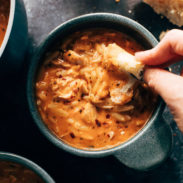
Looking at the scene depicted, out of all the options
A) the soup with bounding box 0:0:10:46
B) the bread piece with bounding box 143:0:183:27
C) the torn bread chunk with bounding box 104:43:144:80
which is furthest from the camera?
the bread piece with bounding box 143:0:183:27

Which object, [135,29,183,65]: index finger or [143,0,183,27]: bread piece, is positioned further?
[143,0,183,27]: bread piece

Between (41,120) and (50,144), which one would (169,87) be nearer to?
(41,120)

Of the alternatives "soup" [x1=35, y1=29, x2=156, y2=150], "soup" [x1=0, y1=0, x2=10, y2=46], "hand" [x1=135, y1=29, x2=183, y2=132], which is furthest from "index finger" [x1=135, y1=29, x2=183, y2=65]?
"soup" [x1=0, y1=0, x2=10, y2=46]

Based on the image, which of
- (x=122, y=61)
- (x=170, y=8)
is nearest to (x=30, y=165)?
(x=122, y=61)

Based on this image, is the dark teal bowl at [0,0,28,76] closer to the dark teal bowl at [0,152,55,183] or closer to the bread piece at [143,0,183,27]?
the dark teal bowl at [0,152,55,183]

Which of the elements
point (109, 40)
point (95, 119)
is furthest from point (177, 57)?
point (95, 119)

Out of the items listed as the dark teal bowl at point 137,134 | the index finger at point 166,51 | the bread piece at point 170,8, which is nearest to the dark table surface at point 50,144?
the bread piece at point 170,8

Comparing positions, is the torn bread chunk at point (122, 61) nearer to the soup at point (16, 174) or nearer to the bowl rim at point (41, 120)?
the bowl rim at point (41, 120)
